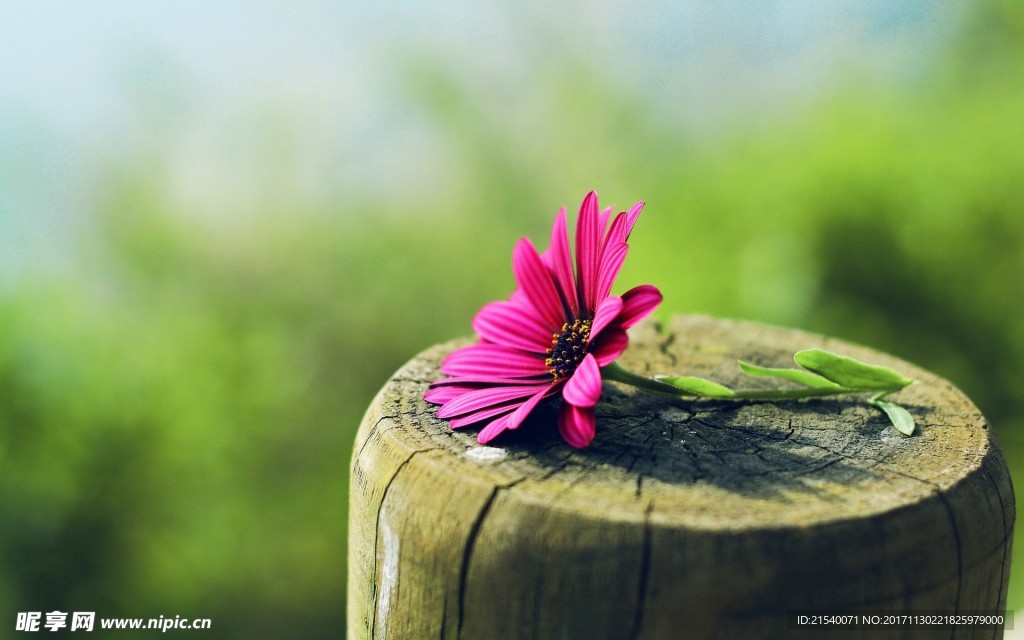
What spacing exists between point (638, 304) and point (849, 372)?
48cm

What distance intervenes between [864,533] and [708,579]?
0.23 m

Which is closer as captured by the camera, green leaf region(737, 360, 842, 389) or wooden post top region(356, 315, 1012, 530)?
wooden post top region(356, 315, 1012, 530)

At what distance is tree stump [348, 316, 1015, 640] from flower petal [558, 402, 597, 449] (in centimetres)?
3

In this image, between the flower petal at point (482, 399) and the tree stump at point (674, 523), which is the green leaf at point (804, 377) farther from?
the flower petal at point (482, 399)

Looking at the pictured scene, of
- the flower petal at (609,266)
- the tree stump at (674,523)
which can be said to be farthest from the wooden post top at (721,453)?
the flower petal at (609,266)

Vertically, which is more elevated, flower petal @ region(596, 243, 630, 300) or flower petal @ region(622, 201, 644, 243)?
flower petal @ region(622, 201, 644, 243)

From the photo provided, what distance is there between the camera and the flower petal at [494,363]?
4.89 ft

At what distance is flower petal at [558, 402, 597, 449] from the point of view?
4.15 feet

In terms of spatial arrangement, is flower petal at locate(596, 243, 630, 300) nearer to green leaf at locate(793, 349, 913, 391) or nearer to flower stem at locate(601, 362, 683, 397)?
flower stem at locate(601, 362, 683, 397)

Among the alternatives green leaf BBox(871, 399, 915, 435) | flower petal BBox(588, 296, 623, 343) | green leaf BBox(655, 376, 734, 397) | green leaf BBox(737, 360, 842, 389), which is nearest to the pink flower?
flower petal BBox(588, 296, 623, 343)

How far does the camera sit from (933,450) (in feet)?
4.52

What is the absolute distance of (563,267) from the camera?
151 centimetres

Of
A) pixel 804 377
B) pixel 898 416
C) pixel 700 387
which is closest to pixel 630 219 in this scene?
pixel 700 387

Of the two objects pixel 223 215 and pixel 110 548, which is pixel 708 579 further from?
pixel 223 215
